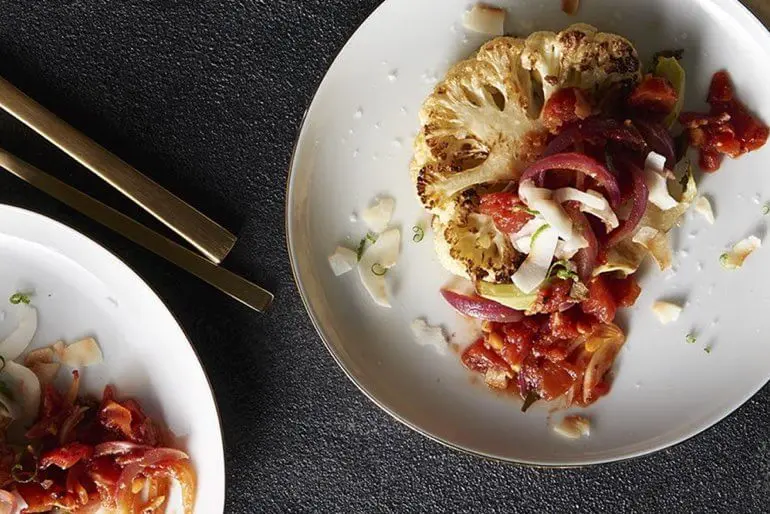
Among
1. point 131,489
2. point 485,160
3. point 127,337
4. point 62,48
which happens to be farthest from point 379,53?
point 131,489

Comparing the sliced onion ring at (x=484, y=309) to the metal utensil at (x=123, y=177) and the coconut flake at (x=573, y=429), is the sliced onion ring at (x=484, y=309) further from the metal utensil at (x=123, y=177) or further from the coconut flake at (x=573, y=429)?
the metal utensil at (x=123, y=177)

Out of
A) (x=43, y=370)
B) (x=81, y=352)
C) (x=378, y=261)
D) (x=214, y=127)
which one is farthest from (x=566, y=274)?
(x=43, y=370)

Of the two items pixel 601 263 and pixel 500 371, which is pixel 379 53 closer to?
pixel 601 263

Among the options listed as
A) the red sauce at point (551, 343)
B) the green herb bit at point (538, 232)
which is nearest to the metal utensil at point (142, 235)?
the red sauce at point (551, 343)

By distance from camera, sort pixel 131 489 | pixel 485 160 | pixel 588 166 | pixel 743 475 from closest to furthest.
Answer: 1. pixel 588 166
2. pixel 485 160
3. pixel 131 489
4. pixel 743 475

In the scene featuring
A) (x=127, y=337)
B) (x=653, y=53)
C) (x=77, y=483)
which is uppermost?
(x=653, y=53)

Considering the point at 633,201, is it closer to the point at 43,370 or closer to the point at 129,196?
the point at 129,196
